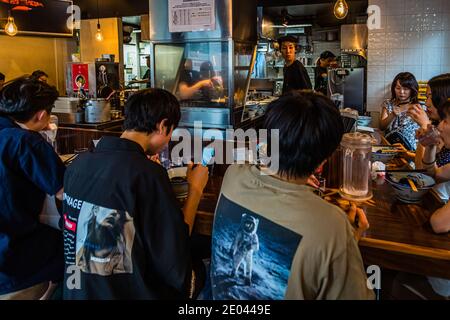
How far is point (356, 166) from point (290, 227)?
1.02m

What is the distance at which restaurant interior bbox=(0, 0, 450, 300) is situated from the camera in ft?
5.66

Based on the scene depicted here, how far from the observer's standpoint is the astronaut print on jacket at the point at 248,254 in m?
1.12

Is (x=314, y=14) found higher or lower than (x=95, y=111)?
higher

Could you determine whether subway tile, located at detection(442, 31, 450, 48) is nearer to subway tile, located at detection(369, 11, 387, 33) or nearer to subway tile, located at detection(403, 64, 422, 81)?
subway tile, located at detection(403, 64, 422, 81)

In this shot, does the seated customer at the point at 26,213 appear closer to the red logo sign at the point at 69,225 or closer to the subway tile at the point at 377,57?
the red logo sign at the point at 69,225

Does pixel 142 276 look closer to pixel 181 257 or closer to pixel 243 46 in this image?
pixel 181 257

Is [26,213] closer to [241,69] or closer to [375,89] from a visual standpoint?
[241,69]

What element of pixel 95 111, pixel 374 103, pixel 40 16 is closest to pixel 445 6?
pixel 374 103

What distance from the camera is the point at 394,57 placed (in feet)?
17.1

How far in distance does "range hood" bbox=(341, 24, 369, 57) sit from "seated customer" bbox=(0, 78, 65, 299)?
7.06 m

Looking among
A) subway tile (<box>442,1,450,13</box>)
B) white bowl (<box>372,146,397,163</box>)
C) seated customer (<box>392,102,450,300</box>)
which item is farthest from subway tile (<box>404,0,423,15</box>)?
seated customer (<box>392,102,450,300</box>)

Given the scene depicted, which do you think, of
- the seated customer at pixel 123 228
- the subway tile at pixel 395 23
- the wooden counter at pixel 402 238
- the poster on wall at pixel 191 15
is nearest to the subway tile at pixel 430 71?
the subway tile at pixel 395 23

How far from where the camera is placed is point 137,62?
12.4m
